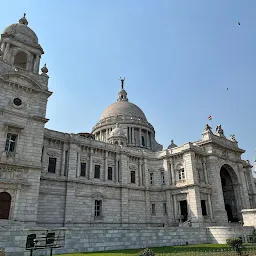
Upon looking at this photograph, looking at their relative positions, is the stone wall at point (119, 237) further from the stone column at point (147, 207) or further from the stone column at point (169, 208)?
the stone column at point (147, 207)

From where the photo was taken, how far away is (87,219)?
32312 millimetres

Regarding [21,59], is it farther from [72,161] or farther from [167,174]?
[167,174]

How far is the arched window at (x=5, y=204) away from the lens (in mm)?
21875

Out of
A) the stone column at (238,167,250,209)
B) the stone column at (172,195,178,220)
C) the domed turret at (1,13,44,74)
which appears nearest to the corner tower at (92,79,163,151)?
the stone column at (172,195,178,220)

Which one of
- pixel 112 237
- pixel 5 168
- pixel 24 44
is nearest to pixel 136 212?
pixel 112 237

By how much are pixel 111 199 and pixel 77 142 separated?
9.46 m

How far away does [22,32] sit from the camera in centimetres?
2944

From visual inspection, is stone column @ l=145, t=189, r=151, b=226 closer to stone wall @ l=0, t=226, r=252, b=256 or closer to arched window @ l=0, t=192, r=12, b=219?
stone wall @ l=0, t=226, r=252, b=256

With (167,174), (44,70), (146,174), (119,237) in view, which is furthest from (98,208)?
(44,70)

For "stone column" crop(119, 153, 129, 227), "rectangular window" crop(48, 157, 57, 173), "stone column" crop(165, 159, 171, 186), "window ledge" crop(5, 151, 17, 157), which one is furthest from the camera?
"stone column" crop(165, 159, 171, 186)

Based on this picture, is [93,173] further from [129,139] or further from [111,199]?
[129,139]

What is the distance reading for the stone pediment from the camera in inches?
1005

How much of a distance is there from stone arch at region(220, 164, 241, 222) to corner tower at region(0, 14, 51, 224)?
1254 inches

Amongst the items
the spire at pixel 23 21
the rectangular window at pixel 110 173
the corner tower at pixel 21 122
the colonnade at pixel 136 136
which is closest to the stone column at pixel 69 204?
the rectangular window at pixel 110 173
